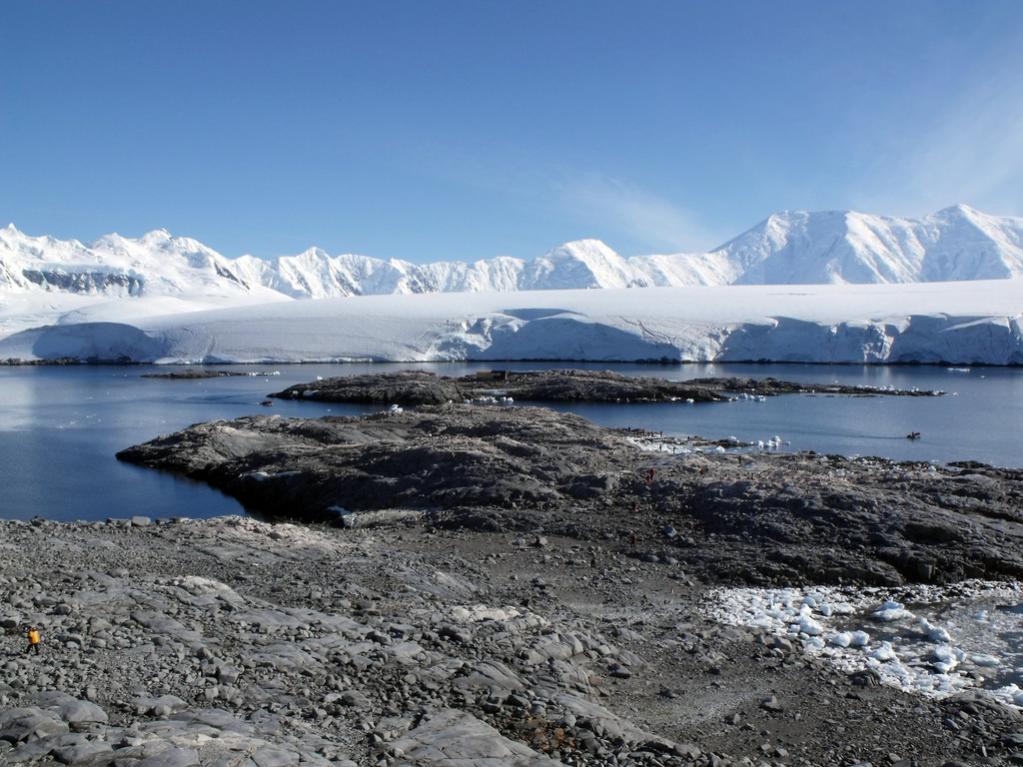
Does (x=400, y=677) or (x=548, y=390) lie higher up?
(x=400, y=677)

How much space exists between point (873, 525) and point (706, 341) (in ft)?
159

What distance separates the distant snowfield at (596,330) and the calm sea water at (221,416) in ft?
25.8

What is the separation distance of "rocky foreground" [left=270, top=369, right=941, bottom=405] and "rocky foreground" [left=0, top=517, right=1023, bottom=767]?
24.3m

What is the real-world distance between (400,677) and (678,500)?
276 inches

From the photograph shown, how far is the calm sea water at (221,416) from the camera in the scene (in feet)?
54.7

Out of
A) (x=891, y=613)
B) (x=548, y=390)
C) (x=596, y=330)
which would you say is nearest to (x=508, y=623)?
(x=891, y=613)

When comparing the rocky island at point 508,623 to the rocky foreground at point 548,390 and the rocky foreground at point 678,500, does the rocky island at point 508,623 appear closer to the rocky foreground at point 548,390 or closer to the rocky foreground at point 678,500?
the rocky foreground at point 678,500

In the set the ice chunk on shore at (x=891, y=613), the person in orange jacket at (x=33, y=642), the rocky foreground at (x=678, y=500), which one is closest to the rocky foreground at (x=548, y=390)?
the rocky foreground at (x=678, y=500)

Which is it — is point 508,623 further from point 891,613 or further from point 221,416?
point 221,416

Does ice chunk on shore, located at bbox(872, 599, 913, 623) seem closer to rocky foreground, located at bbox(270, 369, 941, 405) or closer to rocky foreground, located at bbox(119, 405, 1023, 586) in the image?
rocky foreground, located at bbox(119, 405, 1023, 586)

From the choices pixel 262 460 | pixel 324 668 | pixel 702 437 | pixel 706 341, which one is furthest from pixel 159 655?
pixel 706 341

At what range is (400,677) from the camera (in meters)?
5.48

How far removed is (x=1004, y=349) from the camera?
52.9 metres

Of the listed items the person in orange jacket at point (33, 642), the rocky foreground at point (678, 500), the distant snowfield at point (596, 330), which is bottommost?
the rocky foreground at point (678, 500)
